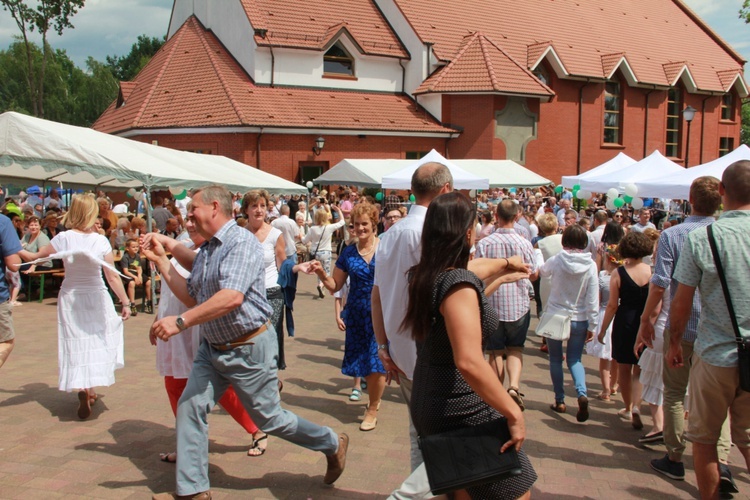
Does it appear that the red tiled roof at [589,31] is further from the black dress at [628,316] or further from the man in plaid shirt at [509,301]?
→ the black dress at [628,316]

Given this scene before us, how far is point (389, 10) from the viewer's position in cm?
2912

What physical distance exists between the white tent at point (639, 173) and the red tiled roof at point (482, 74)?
41.1 feet

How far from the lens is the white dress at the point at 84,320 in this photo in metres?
5.46

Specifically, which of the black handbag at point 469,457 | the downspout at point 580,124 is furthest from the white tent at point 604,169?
the downspout at point 580,124

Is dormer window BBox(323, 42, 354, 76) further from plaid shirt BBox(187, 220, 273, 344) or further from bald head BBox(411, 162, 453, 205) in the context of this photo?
bald head BBox(411, 162, 453, 205)

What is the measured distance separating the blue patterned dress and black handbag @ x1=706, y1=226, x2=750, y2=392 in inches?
112

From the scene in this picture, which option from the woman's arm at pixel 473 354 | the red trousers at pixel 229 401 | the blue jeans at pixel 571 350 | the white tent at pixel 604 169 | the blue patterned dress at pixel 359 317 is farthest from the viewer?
the white tent at pixel 604 169

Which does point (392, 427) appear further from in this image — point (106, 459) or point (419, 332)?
point (419, 332)

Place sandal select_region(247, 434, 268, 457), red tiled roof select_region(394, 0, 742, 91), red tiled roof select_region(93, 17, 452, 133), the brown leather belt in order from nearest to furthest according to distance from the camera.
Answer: the brown leather belt < sandal select_region(247, 434, 268, 457) < red tiled roof select_region(93, 17, 452, 133) < red tiled roof select_region(394, 0, 742, 91)

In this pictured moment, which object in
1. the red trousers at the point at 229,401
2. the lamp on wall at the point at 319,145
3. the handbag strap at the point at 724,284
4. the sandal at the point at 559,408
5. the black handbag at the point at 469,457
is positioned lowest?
the sandal at the point at 559,408

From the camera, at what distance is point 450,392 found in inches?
106

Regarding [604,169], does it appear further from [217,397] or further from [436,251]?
[436,251]

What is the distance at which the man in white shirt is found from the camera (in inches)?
141

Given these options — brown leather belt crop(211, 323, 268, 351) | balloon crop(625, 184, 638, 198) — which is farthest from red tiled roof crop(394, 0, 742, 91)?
brown leather belt crop(211, 323, 268, 351)
